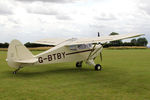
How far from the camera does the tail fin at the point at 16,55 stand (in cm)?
865

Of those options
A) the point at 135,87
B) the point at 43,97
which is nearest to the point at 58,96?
the point at 43,97

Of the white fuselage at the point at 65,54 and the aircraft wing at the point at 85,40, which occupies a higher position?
the aircraft wing at the point at 85,40

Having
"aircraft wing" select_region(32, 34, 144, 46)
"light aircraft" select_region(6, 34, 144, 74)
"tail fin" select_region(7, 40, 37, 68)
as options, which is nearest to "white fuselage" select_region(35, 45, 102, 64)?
"light aircraft" select_region(6, 34, 144, 74)

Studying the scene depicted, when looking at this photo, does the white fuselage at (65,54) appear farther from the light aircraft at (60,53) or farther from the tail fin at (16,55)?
the tail fin at (16,55)

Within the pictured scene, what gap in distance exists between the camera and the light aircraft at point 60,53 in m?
8.70

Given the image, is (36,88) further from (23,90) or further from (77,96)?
(77,96)

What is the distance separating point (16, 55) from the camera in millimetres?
8688

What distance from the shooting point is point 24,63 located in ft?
29.1

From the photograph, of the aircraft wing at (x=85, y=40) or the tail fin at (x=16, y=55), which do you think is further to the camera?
the aircraft wing at (x=85, y=40)

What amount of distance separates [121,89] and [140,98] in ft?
3.60

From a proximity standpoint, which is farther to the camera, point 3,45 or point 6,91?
point 3,45

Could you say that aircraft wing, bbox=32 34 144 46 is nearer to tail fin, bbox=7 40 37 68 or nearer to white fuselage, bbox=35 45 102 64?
white fuselage, bbox=35 45 102 64

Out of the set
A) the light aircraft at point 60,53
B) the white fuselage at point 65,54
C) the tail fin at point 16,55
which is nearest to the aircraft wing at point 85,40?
the light aircraft at point 60,53

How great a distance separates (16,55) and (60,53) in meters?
2.60
